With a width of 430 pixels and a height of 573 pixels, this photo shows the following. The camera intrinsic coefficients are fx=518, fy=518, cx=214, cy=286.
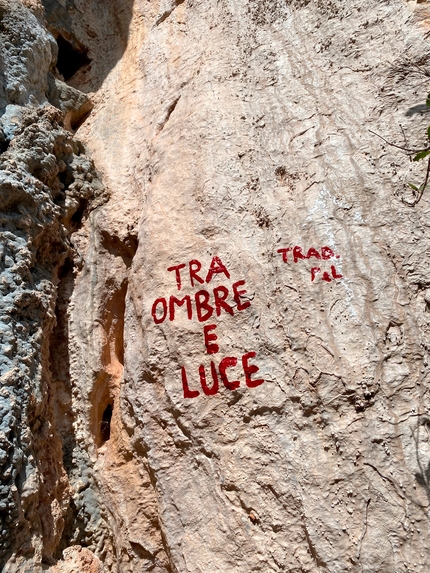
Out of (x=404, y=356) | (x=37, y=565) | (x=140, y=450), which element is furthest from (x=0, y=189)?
(x=404, y=356)

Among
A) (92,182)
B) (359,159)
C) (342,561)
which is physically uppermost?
(92,182)

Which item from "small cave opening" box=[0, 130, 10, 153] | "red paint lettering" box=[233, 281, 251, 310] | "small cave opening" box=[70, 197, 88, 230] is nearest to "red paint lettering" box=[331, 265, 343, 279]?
"red paint lettering" box=[233, 281, 251, 310]

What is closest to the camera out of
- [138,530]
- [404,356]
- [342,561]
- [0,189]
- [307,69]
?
[342,561]

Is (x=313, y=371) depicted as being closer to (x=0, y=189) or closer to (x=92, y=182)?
(x=0, y=189)

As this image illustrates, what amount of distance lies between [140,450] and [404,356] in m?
1.08

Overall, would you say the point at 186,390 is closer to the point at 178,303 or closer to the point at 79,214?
the point at 178,303

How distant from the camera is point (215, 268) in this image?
2.10 m

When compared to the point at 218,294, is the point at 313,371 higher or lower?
lower

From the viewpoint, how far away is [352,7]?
2447mm

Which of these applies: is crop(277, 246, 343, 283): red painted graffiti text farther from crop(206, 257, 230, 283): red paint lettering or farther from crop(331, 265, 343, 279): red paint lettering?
crop(206, 257, 230, 283): red paint lettering

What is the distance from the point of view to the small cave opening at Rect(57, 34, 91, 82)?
361 centimetres

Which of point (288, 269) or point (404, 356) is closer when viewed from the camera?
point (404, 356)

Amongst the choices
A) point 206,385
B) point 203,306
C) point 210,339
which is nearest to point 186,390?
point 206,385

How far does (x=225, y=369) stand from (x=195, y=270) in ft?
1.47
